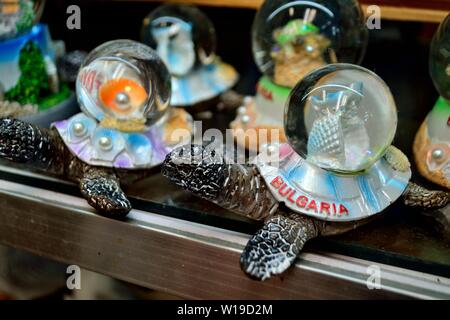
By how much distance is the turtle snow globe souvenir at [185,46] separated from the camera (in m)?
1.61

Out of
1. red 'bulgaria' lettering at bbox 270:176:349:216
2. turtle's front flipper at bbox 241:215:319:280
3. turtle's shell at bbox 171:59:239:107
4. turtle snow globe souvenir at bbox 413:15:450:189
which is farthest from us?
turtle's shell at bbox 171:59:239:107

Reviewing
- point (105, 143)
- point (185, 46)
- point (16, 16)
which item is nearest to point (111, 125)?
point (105, 143)

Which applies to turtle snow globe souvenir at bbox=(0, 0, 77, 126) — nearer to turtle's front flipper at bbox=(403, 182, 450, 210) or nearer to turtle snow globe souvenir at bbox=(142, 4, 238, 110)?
turtle snow globe souvenir at bbox=(142, 4, 238, 110)

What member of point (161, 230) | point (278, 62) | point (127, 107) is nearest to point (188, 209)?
Answer: point (161, 230)

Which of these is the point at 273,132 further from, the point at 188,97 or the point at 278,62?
the point at 188,97

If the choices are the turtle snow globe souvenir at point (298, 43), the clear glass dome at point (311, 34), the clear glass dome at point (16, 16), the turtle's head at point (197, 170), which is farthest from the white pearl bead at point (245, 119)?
the clear glass dome at point (16, 16)

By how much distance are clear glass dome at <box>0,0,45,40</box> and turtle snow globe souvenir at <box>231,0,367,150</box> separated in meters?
0.59

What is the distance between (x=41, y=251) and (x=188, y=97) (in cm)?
62

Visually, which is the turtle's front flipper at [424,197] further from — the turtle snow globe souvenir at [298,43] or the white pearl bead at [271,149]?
the turtle snow globe souvenir at [298,43]

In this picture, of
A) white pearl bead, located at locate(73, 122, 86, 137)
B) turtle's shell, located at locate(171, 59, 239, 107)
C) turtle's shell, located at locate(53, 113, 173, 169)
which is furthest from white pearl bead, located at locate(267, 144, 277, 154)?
turtle's shell, located at locate(171, 59, 239, 107)

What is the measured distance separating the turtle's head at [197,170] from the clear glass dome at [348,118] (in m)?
0.18

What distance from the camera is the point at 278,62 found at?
1417 millimetres

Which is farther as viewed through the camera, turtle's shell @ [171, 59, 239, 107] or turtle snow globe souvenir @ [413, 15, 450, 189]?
turtle's shell @ [171, 59, 239, 107]

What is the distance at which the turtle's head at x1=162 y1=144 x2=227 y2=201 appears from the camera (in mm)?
950
